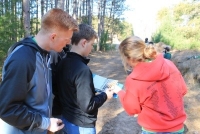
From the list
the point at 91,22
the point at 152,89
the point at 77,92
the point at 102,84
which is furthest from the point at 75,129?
the point at 91,22

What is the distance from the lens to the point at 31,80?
1.45 meters

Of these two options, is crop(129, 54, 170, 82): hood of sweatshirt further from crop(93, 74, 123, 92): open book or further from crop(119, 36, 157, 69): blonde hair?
crop(93, 74, 123, 92): open book

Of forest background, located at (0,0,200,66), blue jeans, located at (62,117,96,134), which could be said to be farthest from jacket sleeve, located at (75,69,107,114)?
forest background, located at (0,0,200,66)

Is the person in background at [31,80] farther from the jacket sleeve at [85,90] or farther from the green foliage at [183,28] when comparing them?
the green foliage at [183,28]

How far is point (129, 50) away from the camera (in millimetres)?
1890

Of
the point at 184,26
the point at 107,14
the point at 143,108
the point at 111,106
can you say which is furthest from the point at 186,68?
the point at 107,14

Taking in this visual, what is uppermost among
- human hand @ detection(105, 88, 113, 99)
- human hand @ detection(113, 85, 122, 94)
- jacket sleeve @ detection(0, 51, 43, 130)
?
jacket sleeve @ detection(0, 51, 43, 130)

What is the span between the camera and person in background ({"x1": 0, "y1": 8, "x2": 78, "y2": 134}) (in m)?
1.36

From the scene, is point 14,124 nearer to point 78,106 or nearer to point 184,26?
point 78,106

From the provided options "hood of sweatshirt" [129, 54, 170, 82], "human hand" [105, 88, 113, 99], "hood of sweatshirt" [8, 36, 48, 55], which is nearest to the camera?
"hood of sweatshirt" [8, 36, 48, 55]

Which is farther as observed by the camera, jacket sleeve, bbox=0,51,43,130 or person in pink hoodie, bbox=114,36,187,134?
person in pink hoodie, bbox=114,36,187,134

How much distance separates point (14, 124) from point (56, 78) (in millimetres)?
741

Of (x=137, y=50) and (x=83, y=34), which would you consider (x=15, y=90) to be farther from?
(x=137, y=50)

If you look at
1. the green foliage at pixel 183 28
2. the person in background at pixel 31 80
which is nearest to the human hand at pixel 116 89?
the person in background at pixel 31 80
